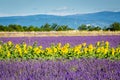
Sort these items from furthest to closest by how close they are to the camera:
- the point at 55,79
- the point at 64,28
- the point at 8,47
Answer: the point at 64,28 → the point at 8,47 → the point at 55,79

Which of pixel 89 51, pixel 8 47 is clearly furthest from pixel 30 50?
pixel 89 51

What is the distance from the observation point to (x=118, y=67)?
650cm

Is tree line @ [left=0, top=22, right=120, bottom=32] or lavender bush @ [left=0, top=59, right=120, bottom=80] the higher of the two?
lavender bush @ [left=0, top=59, right=120, bottom=80]

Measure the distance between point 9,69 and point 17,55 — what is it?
15.1 feet

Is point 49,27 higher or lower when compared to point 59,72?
lower

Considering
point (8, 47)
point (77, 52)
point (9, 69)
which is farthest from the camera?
point (8, 47)

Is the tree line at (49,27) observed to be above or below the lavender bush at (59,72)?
below

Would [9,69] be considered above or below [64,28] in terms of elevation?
above

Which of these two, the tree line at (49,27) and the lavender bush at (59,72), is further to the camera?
the tree line at (49,27)

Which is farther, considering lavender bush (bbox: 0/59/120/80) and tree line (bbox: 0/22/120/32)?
tree line (bbox: 0/22/120/32)

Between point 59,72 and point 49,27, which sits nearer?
point 59,72

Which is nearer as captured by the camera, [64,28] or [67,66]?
[67,66]

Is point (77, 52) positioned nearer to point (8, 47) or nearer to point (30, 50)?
point (30, 50)

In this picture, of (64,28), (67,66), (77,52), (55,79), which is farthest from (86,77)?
(64,28)
